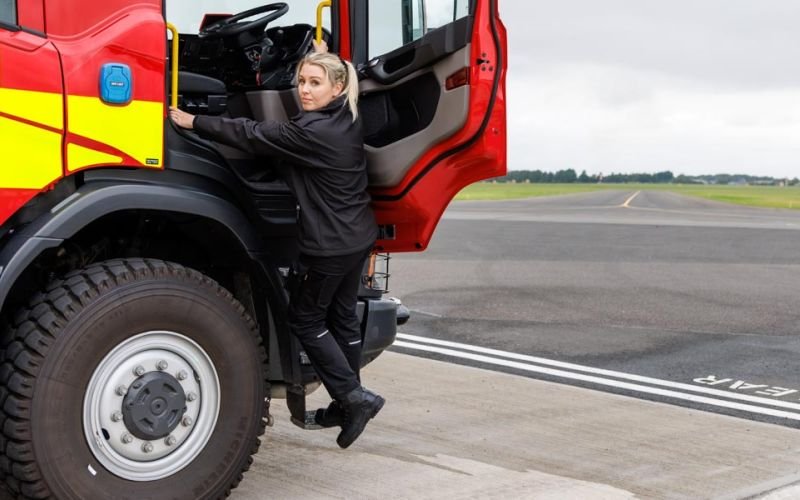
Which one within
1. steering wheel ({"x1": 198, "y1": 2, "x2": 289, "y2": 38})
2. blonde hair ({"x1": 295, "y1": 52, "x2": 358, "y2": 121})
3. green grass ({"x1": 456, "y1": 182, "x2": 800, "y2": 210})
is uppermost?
steering wheel ({"x1": 198, "y1": 2, "x2": 289, "y2": 38})

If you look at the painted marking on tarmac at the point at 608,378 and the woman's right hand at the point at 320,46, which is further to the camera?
the painted marking on tarmac at the point at 608,378

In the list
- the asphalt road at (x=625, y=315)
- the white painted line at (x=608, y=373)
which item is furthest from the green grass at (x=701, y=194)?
the white painted line at (x=608, y=373)

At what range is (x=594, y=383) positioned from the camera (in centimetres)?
723

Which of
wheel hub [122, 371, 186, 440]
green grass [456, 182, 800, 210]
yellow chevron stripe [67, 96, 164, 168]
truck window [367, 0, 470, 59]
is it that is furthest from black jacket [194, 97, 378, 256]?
green grass [456, 182, 800, 210]

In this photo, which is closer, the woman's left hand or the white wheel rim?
the white wheel rim

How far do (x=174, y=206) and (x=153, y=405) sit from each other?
0.72m

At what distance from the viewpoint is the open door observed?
4254mm

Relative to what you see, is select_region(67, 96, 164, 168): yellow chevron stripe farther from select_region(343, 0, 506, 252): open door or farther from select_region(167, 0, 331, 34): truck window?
select_region(343, 0, 506, 252): open door

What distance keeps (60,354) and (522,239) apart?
689 inches

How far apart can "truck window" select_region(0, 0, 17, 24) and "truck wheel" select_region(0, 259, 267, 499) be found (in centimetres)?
89

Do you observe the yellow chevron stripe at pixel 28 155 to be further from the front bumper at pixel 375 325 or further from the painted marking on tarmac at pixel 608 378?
the painted marking on tarmac at pixel 608 378

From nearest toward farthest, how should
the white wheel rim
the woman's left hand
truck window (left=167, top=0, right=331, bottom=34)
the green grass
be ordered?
the white wheel rim
the woman's left hand
truck window (left=167, top=0, right=331, bottom=34)
the green grass

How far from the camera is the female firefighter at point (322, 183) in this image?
4133 millimetres

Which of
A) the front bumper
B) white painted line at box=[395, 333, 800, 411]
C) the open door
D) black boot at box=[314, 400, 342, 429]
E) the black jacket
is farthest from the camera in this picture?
white painted line at box=[395, 333, 800, 411]
